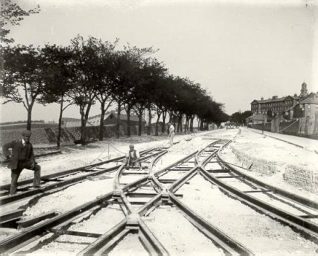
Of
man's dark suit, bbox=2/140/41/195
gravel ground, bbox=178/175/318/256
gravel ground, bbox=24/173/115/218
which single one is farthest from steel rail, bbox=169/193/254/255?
man's dark suit, bbox=2/140/41/195

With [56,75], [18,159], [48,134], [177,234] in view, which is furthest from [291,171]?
[48,134]

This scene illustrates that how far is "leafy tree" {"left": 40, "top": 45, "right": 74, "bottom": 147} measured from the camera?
97.1ft

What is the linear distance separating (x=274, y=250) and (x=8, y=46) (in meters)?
25.8

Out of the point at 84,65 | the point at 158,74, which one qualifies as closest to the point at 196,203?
the point at 84,65

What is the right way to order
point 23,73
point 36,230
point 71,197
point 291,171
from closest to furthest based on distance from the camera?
1. point 36,230
2. point 71,197
3. point 291,171
4. point 23,73

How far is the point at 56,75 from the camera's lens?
30688mm

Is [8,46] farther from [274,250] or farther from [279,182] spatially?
[274,250]

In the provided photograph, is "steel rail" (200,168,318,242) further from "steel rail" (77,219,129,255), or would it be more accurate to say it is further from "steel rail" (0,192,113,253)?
"steel rail" (0,192,113,253)

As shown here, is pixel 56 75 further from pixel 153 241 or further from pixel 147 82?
pixel 153 241

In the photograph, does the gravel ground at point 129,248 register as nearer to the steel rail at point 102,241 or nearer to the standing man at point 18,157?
the steel rail at point 102,241

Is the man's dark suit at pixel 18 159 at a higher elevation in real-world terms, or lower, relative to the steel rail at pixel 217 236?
higher

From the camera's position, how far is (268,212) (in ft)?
26.8

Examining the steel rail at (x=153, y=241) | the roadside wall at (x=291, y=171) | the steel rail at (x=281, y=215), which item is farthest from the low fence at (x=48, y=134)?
the steel rail at (x=153, y=241)

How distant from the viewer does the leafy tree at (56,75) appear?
29.6 metres
